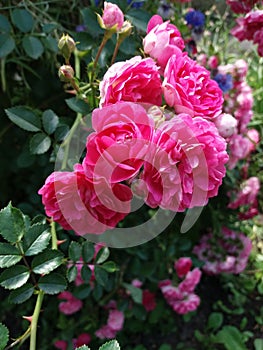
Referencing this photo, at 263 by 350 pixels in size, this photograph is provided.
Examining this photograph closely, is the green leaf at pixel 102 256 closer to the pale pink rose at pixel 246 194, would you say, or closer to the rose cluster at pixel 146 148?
the rose cluster at pixel 146 148

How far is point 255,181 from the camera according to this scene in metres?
1.70

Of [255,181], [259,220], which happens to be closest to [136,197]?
[255,181]

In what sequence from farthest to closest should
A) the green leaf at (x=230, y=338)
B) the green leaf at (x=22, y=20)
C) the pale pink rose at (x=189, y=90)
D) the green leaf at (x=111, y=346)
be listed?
the green leaf at (x=230, y=338) < the green leaf at (x=22, y=20) < the pale pink rose at (x=189, y=90) < the green leaf at (x=111, y=346)

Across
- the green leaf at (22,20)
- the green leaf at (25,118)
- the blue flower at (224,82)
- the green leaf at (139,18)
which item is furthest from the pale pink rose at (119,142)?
the blue flower at (224,82)

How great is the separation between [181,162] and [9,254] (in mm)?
286

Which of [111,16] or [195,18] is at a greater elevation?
[111,16]

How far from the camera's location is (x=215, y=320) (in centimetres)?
179

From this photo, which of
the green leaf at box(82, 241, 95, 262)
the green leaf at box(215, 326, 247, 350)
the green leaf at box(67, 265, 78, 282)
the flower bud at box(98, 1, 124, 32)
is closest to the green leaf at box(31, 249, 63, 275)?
the green leaf at box(67, 265, 78, 282)

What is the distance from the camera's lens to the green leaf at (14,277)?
29.5 inches

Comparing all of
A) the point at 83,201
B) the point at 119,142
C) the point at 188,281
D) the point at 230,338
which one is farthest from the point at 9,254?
the point at 230,338

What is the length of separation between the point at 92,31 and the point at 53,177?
0.52 m

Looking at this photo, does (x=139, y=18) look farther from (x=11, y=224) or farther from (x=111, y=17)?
(x=11, y=224)

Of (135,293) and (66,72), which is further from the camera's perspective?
(135,293)

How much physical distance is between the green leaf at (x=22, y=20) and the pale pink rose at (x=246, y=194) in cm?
83
